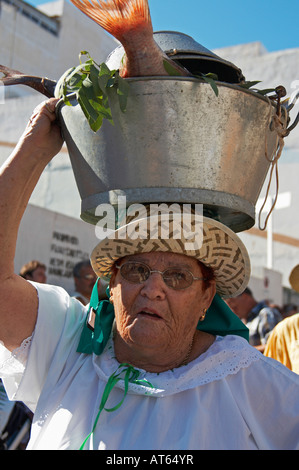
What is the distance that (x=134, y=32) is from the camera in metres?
2.02

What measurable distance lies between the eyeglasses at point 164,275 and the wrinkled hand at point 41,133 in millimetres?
569

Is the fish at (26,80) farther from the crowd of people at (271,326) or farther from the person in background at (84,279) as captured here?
the person in background at (84,279)

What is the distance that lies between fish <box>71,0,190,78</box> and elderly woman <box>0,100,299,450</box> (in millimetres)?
406

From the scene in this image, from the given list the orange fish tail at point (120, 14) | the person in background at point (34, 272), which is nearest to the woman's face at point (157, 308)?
the orange fish tail at point (120, 14)

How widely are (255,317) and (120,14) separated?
5809 millimetres

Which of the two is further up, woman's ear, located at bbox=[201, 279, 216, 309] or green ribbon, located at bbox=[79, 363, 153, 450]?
woman's ear, located at bbox=[201, 279, 216, 309]

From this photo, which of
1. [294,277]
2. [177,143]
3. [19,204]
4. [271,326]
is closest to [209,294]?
[177,143]

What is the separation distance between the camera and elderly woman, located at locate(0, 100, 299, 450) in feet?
7.23

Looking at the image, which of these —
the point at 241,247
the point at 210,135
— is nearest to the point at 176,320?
the point at 241,247

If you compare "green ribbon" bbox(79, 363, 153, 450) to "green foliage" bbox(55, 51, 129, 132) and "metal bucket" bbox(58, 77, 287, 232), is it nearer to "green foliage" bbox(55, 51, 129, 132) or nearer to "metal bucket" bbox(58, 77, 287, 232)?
"metal bucket" bbox(58, 77, 287, 232)

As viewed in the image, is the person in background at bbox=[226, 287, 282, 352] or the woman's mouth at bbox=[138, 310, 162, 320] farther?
the person in background at bbox=[226, 287, 282, 352]

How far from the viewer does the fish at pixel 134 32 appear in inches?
78.5

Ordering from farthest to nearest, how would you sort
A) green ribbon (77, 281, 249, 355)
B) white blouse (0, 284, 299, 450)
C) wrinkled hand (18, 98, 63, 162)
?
green ribbon (77, 281, 249, 355) < wrinkled hand (18, 98, 63, 162) < white blouse (0, 284, 299, 450)

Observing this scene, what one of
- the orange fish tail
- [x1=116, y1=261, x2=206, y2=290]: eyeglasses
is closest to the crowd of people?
[x1=116, y1=261, x2=206, y2=290]: eyeglasses
